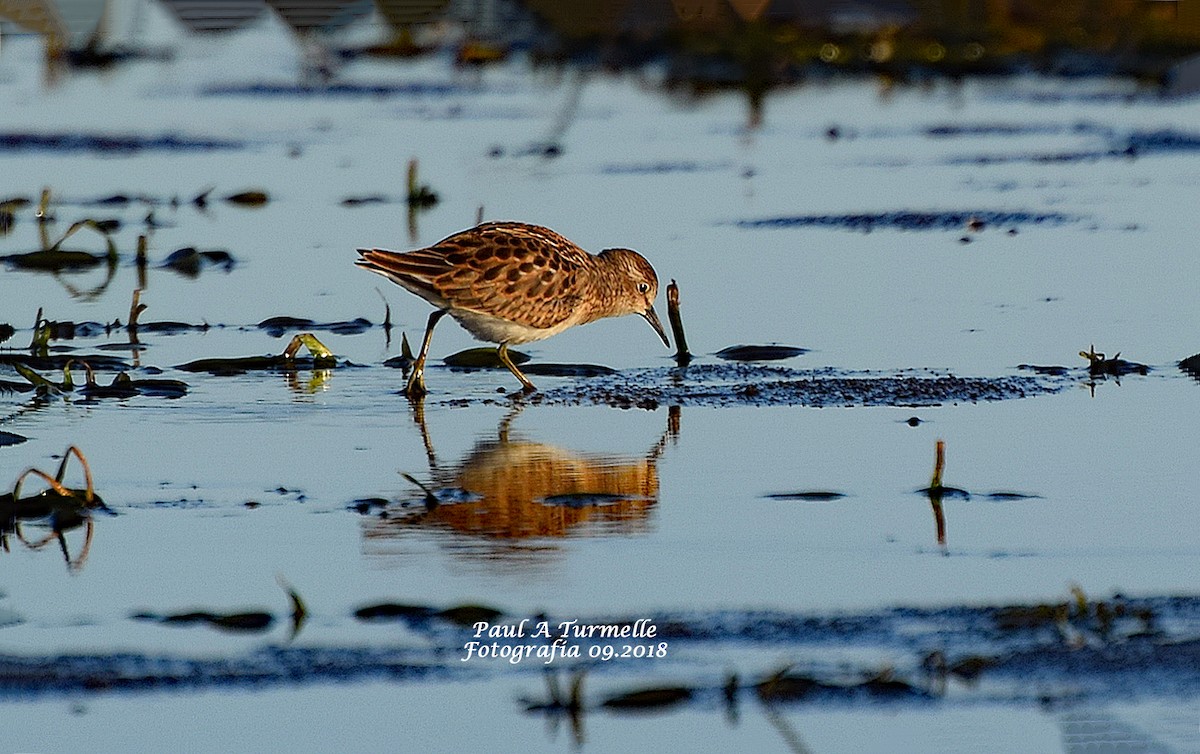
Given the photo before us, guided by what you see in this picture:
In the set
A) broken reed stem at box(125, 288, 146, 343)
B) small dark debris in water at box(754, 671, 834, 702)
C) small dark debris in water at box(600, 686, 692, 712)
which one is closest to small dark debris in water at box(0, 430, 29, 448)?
broken reed stem at box(125, 288, 146, 343)

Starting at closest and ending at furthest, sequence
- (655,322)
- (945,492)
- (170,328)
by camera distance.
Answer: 1. (945,492)
2. (655,322)
3. (170,328)

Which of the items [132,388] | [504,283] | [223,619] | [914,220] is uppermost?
[914,220]

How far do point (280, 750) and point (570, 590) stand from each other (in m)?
1.27

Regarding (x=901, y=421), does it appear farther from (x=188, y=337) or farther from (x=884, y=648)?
(x=188, y=337)

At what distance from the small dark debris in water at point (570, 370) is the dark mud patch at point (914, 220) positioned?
405 centimetres

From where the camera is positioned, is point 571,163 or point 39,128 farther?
point 39,128

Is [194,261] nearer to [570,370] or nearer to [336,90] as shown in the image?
[570,370]

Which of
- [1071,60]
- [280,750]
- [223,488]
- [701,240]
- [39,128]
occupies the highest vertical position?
[1071,60]

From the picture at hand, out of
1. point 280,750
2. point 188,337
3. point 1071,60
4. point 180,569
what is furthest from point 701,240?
point 1071,60

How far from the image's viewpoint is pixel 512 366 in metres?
9.30

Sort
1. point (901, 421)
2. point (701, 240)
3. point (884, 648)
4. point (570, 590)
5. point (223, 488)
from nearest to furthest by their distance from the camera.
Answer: point (884, 648) < point (570, 590) < point (223, 488) < point (901, 421) < point (701, 240)

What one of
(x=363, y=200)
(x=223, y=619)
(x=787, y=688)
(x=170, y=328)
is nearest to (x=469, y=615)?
(x=223, y=619)

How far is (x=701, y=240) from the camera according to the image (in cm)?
1305

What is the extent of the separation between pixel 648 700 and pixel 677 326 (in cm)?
470
